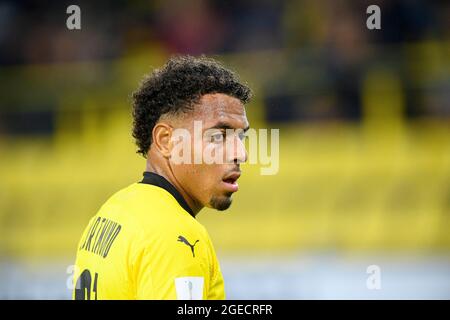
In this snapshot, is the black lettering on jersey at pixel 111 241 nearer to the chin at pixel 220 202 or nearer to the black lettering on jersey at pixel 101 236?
the black lettering on jersey at pixel 101 236

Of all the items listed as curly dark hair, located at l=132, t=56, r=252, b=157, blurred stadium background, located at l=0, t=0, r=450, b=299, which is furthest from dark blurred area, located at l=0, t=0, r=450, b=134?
curly dark hair, located at l=132, t=56, r=252, b=157

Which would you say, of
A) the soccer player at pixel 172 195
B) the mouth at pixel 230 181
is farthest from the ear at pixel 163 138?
the mouth at pixel 230 181

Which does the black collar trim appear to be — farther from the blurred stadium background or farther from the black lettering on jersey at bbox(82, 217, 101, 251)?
the blurred stadium background

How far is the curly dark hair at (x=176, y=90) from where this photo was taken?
137 inches

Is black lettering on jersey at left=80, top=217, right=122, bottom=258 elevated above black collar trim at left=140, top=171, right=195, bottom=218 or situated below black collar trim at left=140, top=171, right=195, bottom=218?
below

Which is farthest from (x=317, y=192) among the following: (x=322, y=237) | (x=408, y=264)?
(x=408, y=264)

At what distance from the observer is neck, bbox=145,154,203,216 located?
341 centimetres

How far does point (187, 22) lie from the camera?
31.3 ft

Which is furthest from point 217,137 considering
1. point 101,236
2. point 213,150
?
point 101,236

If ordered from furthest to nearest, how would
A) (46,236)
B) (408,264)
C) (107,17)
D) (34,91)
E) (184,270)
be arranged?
(107,17) < (34,91) < (46,236) < (408,264) < (184,270)

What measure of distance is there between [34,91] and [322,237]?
11.0 ft

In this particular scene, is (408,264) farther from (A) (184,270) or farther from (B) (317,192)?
(A) (184,270)

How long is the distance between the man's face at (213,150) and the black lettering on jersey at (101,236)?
357mm

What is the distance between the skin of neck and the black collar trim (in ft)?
0.08
